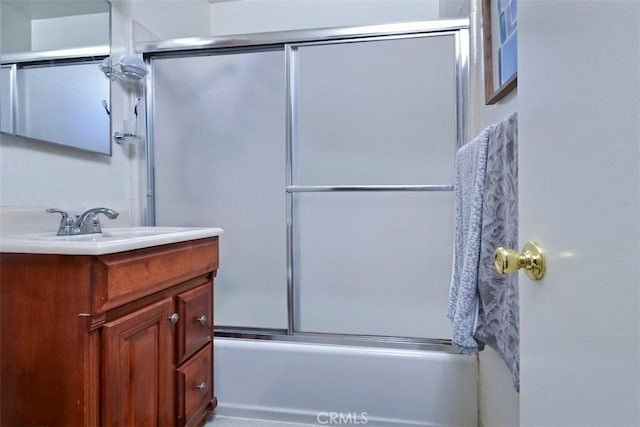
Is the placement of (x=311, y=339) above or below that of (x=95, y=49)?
below

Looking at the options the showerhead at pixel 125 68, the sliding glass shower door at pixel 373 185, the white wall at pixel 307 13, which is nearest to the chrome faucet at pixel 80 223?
the showerhead at pixel 125 68

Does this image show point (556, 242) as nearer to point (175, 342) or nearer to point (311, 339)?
point (175, 342)

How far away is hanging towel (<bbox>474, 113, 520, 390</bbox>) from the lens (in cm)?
75

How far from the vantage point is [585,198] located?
0.36 metres

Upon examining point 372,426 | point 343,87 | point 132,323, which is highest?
point 343,87

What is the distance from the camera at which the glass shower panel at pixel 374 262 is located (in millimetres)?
1614

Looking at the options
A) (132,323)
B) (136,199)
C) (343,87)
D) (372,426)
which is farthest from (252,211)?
(372,426)

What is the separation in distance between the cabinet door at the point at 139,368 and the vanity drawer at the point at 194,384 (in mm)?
41

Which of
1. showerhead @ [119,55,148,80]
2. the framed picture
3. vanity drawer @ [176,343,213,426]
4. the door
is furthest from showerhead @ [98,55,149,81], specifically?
the door

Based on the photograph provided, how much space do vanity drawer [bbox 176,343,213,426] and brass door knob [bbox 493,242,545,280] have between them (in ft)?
3.53

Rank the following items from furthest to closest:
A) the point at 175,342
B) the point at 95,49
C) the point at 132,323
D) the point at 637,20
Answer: the point at 95,49 → the point at 175,342 → the point at 132,323 → the point at 637,20

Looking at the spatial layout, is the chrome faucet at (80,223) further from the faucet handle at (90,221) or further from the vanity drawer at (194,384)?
the vanity drawer at (194,384)

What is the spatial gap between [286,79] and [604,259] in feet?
5.05

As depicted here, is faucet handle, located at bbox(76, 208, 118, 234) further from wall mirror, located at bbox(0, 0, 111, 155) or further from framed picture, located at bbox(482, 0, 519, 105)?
framed picture, located at bbox(482, 0, 519, 105)
